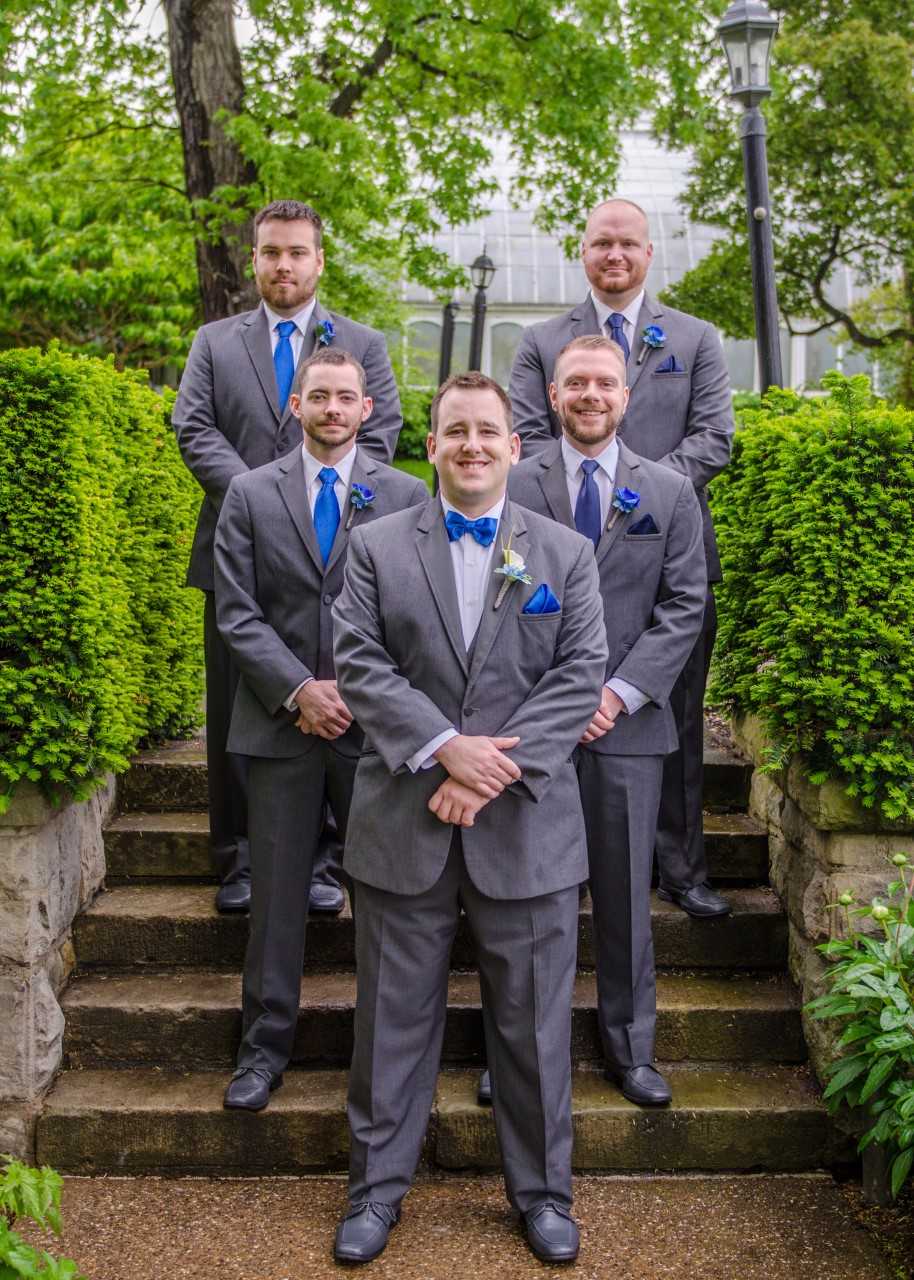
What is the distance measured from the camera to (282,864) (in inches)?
179

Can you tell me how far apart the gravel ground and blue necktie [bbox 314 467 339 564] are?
6.65 feet

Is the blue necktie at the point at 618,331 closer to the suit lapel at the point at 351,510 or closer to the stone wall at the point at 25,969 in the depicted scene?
the suit lapel at the point at 351,510

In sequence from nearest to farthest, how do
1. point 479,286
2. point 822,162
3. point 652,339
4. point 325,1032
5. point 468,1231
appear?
point 468,1231 < point 325,1032 < point 652,339 < point 479,286 < point 822,162

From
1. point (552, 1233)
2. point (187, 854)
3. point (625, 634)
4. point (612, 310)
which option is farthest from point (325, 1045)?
point (612, 310)

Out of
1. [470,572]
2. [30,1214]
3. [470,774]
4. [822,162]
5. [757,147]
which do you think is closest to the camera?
[30,1214]

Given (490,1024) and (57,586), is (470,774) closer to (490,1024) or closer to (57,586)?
(490,1024)

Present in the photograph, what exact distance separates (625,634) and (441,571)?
32.9 inches

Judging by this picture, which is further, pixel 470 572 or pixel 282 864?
pixel 282 864

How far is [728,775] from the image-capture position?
5977mm

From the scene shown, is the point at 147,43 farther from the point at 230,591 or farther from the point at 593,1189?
the point at 593,1189

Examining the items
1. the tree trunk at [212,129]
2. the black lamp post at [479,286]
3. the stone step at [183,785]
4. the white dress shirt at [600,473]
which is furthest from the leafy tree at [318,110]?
the white dress shirt at [600,473]

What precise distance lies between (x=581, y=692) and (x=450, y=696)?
0.37 m

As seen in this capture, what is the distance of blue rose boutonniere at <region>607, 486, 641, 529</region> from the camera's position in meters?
4.49

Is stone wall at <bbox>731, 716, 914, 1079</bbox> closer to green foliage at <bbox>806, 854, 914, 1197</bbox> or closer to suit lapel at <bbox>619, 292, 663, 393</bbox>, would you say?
green foliage at <bbox>806, 854, 914, 1197</bbox>
